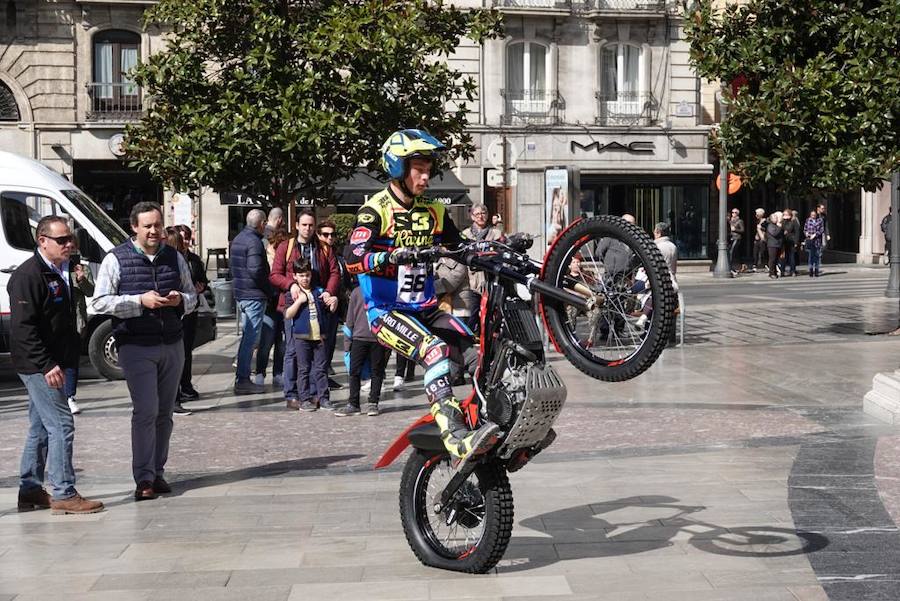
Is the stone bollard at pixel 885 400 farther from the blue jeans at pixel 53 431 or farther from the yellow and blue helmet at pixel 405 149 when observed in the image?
the blue jeans at pixel 53 431

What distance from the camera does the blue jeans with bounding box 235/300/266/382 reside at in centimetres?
1338

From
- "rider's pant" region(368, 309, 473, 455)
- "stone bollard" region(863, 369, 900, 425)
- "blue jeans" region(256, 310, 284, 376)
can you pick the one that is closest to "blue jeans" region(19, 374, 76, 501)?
"rider's pant" region(368, 309, 473, 455)

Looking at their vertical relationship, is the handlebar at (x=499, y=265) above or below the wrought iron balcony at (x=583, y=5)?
below

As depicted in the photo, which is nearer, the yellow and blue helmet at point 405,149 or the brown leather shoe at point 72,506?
the yellow and blue helmet at point 405,149

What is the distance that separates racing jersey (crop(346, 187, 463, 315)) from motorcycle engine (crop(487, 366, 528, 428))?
2.16ft

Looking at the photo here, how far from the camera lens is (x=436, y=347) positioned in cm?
635

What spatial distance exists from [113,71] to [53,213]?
19.7 m

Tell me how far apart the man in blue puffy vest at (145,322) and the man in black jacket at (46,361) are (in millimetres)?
305

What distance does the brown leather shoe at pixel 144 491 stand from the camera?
830 cm

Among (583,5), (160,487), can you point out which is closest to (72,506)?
(160,487)

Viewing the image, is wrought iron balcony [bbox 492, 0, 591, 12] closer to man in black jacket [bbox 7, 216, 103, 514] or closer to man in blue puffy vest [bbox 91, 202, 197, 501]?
man in blue puffy vest [bbox 91, 202, 197, 501]

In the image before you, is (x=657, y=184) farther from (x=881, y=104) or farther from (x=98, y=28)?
(x=881, y=104)

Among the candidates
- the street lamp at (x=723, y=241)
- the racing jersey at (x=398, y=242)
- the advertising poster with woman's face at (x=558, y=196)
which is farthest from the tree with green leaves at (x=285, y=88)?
the street lamp at (x=723, y=241)

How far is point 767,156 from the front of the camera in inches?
688
